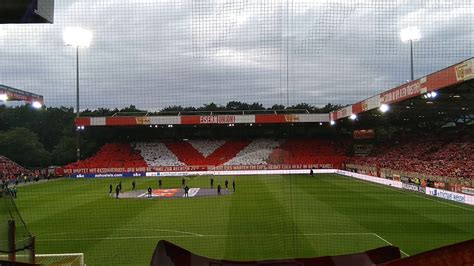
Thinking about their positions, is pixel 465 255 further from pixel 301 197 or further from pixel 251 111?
pixel 251 111

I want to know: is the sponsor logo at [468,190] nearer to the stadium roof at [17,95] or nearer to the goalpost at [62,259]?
the goalpost at [62,259]

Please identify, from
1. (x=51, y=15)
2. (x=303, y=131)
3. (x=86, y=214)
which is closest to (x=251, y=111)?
(x=303, y=131)

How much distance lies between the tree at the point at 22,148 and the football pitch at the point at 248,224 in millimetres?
18998

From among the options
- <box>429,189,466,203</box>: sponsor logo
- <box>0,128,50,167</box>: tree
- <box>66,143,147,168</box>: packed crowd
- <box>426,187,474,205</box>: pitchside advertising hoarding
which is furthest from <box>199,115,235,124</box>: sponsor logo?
<box>429,189,466,203</box>: sponsor logo

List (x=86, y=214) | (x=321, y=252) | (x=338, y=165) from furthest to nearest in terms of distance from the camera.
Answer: (x=338, y=165) < (x=86, y=214) < (x=321, y=252)

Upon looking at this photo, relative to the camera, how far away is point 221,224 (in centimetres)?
1177

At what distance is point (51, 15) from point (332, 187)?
18.9 metres

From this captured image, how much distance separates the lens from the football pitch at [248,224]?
8906 millimetres

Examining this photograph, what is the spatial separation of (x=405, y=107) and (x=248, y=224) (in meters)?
12.6

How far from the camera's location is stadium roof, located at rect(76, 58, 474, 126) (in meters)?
13.9

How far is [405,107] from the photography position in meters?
20.7

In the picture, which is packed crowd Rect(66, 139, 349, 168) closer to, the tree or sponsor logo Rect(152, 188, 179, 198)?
the tree

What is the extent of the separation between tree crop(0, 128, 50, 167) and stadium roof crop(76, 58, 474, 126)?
7.53 m

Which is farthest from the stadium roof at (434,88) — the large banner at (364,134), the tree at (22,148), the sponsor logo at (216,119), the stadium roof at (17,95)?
the tree at (22,148)
